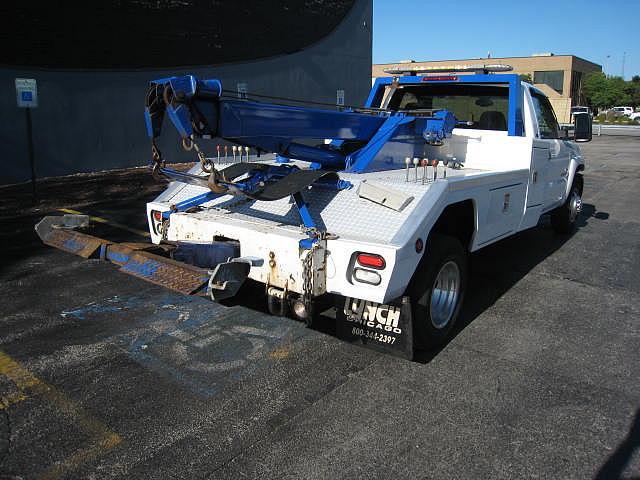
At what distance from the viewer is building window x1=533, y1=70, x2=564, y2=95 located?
7181 cm

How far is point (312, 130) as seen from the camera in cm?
447

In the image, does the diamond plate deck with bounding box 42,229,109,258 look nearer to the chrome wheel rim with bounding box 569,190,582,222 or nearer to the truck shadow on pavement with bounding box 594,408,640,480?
the truck shadow on pavement with bounding box 594,408,640,480

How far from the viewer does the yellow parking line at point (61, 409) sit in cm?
294

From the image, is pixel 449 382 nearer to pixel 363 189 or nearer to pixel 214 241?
pixel 363 189

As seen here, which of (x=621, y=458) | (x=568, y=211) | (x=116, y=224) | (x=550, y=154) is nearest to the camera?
(x=621, y=458)

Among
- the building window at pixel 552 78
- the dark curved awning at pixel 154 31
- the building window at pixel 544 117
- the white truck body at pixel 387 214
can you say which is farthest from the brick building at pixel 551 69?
the white truck body at pixel 387 214

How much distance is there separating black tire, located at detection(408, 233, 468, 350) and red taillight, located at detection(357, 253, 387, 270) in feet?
1.75

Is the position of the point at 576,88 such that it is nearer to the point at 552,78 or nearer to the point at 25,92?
the point at 552,78

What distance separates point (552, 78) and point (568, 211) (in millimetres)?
72548

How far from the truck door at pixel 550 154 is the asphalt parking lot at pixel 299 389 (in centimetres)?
121

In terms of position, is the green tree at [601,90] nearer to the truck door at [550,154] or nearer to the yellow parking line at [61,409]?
the truck door at [550,154]

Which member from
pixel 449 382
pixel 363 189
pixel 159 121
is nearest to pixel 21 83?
pixel 159 121

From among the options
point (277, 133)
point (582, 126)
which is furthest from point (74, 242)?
point (582, 126)

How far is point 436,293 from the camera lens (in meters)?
4.37
